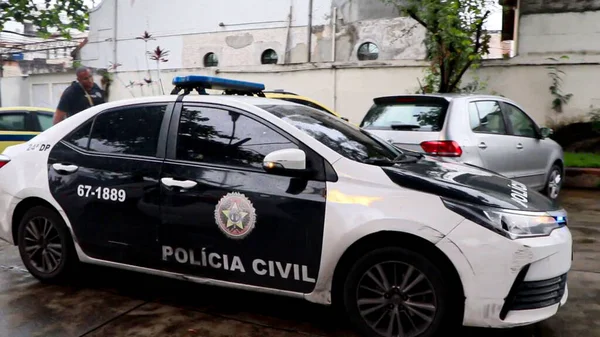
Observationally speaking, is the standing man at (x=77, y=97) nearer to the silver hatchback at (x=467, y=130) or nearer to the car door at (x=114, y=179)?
the car door at (x=114, y=179)

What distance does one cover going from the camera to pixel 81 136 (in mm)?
4125

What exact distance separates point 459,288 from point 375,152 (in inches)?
44.9

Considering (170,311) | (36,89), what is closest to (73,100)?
(170,311)

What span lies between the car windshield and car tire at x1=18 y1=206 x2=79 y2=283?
1898mm

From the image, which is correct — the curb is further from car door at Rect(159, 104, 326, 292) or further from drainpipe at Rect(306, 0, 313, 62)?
drainpipe at Rect(306, 0, 313, 62)

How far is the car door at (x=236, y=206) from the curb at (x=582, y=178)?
6.86m

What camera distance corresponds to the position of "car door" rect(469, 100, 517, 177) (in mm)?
5913

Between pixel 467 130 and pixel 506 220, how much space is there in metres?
2.96

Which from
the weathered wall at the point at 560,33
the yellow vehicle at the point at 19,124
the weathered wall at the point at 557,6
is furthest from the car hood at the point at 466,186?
the weathered wall at the point at 557,6

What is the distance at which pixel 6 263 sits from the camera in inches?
193

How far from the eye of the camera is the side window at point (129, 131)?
3.84 metres

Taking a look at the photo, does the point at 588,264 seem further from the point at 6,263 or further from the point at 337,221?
the point at 6,263

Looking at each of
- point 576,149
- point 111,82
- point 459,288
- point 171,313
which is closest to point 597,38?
point 576,149

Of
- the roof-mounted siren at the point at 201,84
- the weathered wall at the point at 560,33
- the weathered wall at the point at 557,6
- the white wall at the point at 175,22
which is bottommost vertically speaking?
the roof-mounted siren at the point at 201,84
